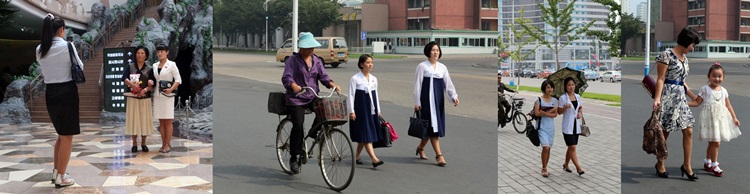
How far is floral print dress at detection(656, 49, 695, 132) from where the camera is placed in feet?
15.3

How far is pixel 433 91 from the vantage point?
4074mm

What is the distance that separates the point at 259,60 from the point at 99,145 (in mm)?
4590

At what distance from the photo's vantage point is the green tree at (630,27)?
297 centimetres

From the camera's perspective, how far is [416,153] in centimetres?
430

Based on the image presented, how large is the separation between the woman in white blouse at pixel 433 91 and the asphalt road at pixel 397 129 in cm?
5

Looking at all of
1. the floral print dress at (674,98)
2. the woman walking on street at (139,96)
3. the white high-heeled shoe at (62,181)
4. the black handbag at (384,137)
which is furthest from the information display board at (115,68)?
the floral print dress at (674,98)

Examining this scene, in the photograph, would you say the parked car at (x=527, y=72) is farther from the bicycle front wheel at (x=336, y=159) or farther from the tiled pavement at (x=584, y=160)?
the bicycle front wheel at (x=336, y=159)

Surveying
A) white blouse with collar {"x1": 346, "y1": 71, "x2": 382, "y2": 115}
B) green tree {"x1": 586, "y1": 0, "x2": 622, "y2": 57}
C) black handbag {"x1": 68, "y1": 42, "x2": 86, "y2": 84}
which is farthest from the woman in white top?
green tree {"x1": 586, "y1": 0, "x2": 622, "y2": 57}

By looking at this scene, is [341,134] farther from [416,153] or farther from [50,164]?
[50,164]

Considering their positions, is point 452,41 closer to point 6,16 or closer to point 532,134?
point 532,134

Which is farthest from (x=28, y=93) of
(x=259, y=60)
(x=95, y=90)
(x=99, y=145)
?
(x=259, y=60)

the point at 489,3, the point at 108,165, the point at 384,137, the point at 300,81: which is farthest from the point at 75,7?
the point at 489,3

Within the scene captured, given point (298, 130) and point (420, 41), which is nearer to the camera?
point (420, 41)

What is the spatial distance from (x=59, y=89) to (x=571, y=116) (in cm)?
389
